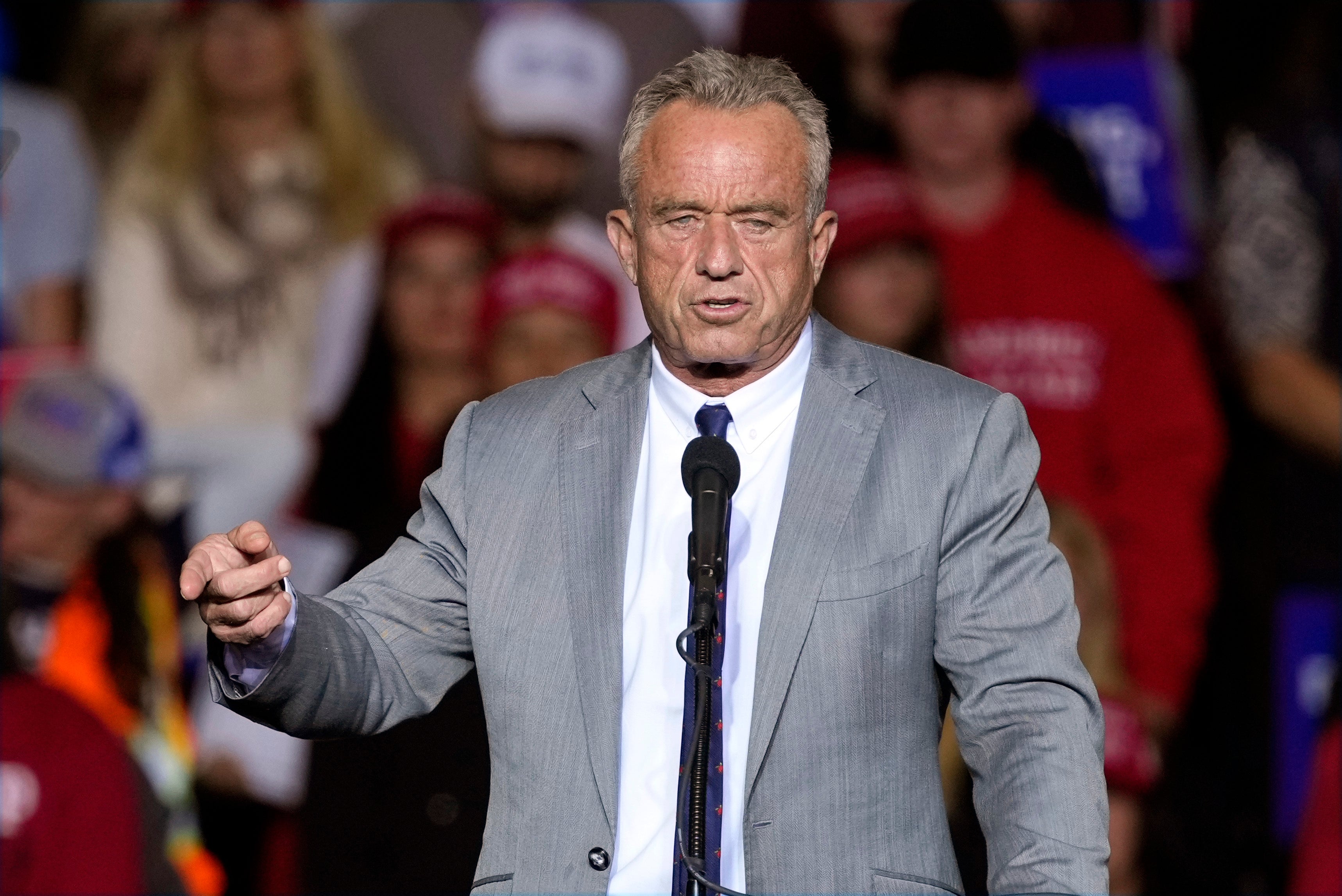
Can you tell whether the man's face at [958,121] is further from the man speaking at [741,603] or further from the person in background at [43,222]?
the man speaking at [741,603]

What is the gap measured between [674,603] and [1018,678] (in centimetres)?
38

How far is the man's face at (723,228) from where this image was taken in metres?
1.85

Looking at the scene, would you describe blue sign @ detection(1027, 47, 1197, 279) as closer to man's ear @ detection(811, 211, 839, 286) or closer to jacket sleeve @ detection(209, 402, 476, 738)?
man's ear @ detection(811, 211, 839, 286)

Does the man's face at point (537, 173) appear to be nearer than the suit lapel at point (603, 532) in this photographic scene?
No

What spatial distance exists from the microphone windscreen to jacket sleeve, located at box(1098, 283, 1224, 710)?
115 inches

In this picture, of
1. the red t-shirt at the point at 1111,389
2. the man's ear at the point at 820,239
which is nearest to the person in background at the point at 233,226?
the red t-shirt at the point at 1111,389

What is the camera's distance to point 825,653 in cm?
179

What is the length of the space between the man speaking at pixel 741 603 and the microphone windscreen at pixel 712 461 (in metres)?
0.12

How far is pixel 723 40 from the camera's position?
511 cm

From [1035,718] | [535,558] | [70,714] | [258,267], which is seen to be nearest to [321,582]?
[70,714]

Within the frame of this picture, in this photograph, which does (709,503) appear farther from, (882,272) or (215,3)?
(215,3)

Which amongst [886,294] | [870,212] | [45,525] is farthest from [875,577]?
[45,525]

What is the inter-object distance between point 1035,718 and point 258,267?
13.4 feet

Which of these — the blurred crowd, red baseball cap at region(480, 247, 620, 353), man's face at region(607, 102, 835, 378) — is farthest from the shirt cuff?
red baseball cap at region(480, 247, 620, 353)
